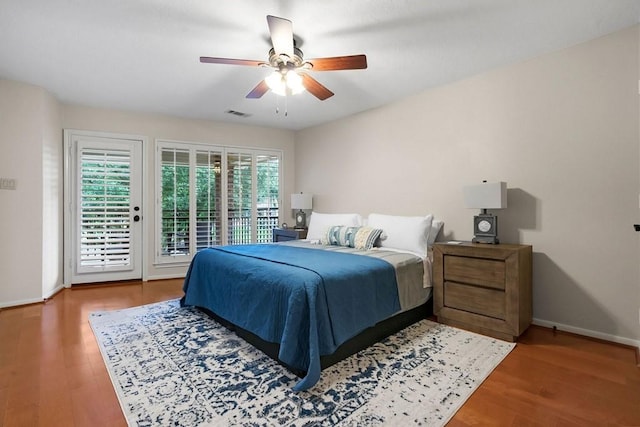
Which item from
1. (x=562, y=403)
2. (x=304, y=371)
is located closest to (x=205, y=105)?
(x=304, y=371)

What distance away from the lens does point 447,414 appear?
1.74 m

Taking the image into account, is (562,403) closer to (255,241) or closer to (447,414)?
(447,414)

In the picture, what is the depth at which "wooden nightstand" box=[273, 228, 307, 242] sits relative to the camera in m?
5.16

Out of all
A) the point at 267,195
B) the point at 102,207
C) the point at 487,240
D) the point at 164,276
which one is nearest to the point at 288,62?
the point at 487,240

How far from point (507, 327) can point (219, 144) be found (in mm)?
4693

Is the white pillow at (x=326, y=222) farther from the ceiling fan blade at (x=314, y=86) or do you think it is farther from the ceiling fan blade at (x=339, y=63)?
the ceiling fan blade at (x=339, y=63)

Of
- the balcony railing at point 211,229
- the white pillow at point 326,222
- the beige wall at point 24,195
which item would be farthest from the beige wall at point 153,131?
the white pillow at point 326,222

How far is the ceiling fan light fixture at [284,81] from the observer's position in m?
2.61

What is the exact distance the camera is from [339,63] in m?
2.45

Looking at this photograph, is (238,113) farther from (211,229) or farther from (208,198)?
(211,229)

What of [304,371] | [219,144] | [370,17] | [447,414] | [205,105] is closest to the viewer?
[447,414]

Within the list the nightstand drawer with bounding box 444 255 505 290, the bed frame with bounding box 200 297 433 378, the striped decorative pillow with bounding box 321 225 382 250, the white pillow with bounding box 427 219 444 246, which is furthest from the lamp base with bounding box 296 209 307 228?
the nightstand drawer with bounding box 444 255 505 290

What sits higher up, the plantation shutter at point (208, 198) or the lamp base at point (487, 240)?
the plantation shutter at point (208, 198)

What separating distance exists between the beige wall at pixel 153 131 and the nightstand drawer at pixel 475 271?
394cm
